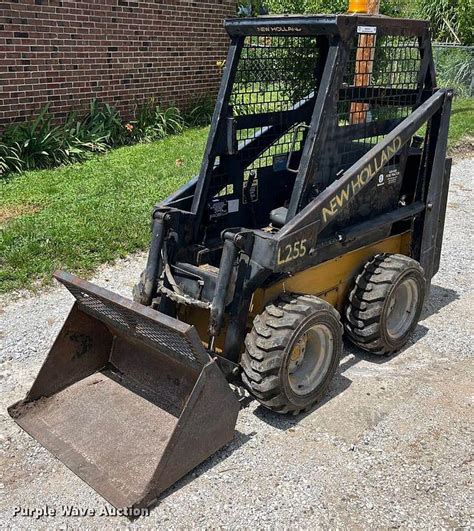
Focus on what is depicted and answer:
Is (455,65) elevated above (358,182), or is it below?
above

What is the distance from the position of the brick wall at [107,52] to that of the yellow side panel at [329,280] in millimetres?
6110

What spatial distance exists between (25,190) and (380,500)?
5811 millimetres

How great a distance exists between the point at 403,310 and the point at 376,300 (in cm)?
52

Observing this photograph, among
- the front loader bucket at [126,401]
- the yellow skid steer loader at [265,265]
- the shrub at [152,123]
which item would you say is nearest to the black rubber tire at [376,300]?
the yellow skid steer loader at [265,265]

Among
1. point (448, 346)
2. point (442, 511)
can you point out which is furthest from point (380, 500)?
point (448, 346)

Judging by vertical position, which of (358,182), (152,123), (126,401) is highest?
(358,182)

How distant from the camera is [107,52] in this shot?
9883 mm

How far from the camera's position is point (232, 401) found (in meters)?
3.19

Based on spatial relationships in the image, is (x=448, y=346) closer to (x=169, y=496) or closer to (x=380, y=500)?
(x=380, y=500)

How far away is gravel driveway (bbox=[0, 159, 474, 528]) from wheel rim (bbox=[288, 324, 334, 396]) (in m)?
0.20

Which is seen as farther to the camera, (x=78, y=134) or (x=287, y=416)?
(x=78, y=134)

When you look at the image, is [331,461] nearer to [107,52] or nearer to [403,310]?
[403,310]

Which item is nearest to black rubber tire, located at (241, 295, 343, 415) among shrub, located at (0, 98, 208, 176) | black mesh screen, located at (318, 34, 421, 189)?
black mesh screen, located at (318, 34, 421, 189)

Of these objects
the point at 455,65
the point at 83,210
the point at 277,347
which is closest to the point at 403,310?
the point at 277,347
